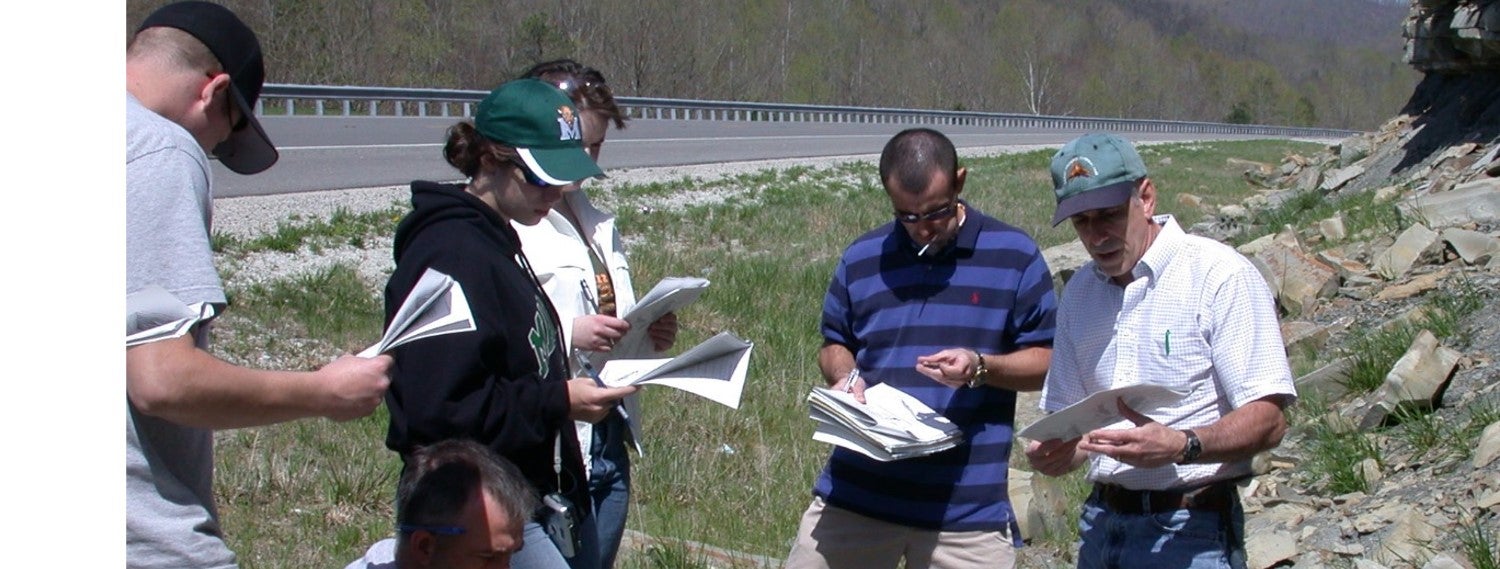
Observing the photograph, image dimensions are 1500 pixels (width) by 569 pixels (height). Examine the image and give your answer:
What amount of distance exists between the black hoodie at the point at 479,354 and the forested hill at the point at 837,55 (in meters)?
21.2

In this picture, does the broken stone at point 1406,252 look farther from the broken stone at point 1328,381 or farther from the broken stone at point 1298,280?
the broken stone at point 1328,381

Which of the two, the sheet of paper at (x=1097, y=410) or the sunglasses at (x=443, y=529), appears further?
the sheet of paper at (x=1097, y=410)

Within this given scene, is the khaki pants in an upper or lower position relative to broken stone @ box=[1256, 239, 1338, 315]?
upper

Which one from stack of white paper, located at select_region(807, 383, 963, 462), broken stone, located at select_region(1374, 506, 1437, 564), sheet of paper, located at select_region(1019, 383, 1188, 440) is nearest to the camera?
sheet of paper, located at select_region(1019, 383, 1188, 440)

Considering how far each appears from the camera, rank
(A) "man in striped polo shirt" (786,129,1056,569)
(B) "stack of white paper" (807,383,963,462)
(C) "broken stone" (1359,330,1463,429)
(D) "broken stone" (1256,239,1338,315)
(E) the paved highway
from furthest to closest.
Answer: (E) the paved highway, (D) "broken stone" (1256,239,1338,315), (C) "broken stone" (1359,330,1463,429), (A) "man in striped polo shirt" (786,129,1056,569), (B) "stack of white paper" (807,383,963,462)

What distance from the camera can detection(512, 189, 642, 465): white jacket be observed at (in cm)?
416

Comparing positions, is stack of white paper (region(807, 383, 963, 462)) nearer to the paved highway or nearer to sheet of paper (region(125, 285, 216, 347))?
sheet of paper (region(125, 285, 216, 347))

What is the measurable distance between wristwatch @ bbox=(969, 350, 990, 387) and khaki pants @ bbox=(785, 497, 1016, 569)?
A: 1.47ft

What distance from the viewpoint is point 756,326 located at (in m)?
10.9

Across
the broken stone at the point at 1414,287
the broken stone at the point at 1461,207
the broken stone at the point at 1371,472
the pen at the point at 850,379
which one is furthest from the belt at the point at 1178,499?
the broken stone at the point at 1461,207

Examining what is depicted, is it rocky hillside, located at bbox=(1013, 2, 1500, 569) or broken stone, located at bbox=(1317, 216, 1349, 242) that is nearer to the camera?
rocky hillside, located at bbox=(1013, 2, 1500, 569)

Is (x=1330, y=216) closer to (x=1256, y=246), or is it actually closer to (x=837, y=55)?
(x=1256, y=246)

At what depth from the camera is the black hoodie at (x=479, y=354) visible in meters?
3.04

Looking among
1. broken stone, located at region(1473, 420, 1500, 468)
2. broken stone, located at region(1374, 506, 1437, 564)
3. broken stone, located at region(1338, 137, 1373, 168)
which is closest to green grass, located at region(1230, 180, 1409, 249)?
broken stone, located at region(1338, 137, 1373, 168)
